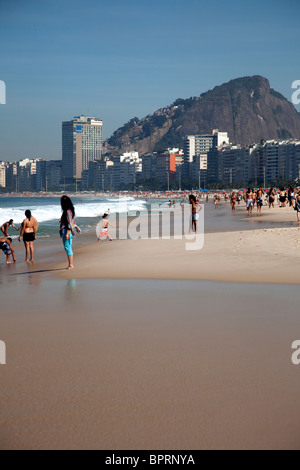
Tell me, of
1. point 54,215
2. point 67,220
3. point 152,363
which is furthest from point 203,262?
point 54,215

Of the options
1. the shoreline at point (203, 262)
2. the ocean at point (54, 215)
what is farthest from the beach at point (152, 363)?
the ocean at point (54, 215)

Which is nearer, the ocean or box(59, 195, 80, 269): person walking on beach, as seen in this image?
box(59, 195, 80, 269): person walking on beach

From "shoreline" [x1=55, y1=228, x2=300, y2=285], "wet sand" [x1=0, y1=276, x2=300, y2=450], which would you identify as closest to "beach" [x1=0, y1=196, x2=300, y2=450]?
"wet sand" [x1=0, y1=276, x2=300, y2=450]

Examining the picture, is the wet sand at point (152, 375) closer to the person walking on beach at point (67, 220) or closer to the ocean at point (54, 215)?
the person walking on beach at point (67, 220)

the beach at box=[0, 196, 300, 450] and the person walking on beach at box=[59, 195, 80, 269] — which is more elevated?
the person walking on beach at box=[59, 195, 80, 269]

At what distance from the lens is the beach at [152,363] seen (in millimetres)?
3002

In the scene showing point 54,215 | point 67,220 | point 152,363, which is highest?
point 67,220

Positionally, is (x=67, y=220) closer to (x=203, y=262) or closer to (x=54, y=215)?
(x=203, y=262)

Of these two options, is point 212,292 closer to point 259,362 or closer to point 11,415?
point 259,362

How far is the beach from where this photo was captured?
3.00 metres

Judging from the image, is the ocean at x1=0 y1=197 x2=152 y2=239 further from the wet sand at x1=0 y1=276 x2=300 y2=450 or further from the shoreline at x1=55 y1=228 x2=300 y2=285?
the wet sand at x1=0 y1=276 x2=300 y2=450

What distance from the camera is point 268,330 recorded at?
5133 millimetres

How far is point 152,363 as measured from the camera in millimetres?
4168
